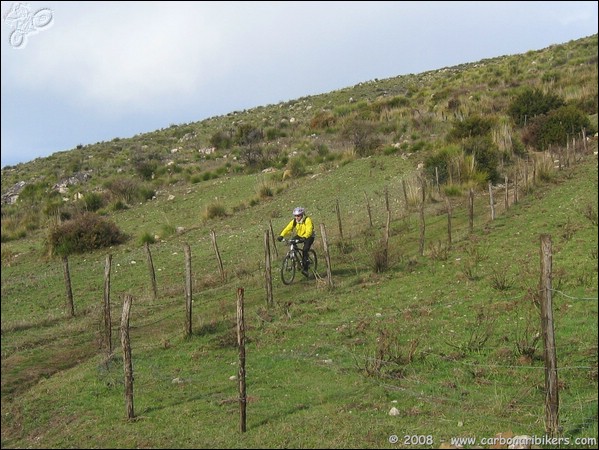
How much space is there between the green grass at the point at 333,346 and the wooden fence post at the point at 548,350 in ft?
0.82

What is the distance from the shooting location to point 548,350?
22.6ft

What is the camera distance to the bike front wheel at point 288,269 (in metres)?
17.8

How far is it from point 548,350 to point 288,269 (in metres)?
11.4

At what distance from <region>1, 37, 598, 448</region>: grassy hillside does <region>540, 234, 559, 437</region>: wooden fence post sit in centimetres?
21

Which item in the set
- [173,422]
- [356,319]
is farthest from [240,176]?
[173,422]

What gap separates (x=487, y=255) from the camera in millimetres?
16062

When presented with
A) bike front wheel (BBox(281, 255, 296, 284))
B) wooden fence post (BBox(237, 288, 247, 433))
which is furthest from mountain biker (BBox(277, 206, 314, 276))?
wooden fence post (BBox(237, 288, 247, 433))

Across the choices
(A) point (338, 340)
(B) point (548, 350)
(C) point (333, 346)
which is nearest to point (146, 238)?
(A) point (338, 340)

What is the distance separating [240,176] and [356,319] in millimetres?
26386

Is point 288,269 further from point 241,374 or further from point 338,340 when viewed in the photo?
point 241,374

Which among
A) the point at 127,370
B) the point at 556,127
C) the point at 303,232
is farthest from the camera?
the point at 556,127

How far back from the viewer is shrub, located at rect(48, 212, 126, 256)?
993 inches

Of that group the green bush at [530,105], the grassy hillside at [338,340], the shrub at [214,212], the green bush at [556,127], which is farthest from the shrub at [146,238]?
the green bush at [530,105]

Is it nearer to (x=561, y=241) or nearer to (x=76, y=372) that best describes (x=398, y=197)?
(x=561, y=241)
